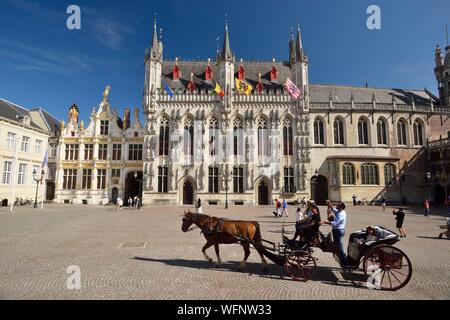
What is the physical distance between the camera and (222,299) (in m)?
4.86

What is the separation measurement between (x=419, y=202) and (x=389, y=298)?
3701cm

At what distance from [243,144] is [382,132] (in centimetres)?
2038

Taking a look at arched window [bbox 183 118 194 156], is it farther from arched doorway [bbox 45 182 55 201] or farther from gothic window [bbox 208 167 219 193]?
arched doorway [bbox 45 182 55 201]

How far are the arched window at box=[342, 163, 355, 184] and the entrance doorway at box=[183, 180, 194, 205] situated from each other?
20391mm

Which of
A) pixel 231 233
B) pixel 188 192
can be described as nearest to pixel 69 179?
pixel 188 192

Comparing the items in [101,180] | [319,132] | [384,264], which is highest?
[319,132]

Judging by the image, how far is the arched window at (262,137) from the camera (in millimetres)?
32656

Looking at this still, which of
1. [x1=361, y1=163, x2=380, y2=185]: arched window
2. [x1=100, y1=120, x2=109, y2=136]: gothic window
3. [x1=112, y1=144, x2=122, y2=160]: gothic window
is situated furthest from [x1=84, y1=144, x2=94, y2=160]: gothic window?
[x1=361, y1=163, x2=380, y2=185]: arched window

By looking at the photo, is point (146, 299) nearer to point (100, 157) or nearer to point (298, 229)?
point (298, 229)

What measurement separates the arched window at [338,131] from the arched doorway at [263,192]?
11.9 meters

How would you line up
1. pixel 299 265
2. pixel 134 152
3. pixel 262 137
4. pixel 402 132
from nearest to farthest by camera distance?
pixel 299 265 → pixel 262 137 → pixel 402 132 → pixel 134 152

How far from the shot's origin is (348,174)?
32531 mm

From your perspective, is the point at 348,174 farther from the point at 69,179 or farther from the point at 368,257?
the point at 69,179

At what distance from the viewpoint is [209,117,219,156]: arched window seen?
3225cm
